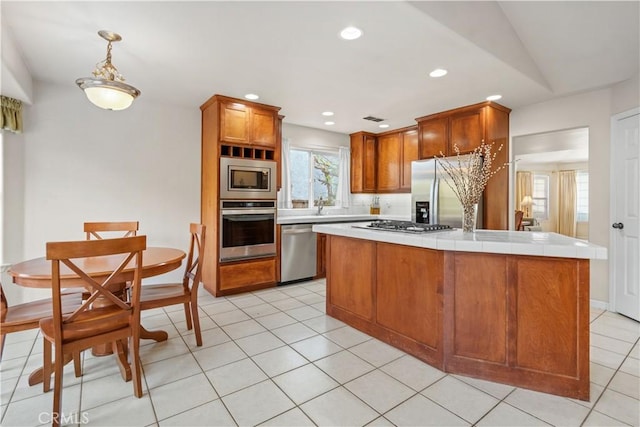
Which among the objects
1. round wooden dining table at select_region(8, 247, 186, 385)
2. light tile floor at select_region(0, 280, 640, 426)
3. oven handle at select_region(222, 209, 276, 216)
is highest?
oven handle at select_region(222, 209, 276, 216)

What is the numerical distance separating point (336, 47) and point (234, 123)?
182 centimetres

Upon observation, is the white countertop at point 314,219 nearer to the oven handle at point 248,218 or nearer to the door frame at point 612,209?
the oven handle at point 248,218

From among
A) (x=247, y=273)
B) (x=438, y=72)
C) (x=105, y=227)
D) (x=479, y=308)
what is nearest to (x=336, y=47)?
(x=438, y=72)

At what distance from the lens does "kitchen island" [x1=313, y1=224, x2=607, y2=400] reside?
71.9 inches

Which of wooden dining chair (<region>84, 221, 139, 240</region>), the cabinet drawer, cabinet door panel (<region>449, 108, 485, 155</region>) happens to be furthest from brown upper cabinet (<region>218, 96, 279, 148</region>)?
cabinet door panel (<region>449, 108, 485, 155</region>)

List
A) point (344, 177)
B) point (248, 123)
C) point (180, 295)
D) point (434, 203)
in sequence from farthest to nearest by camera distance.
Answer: point (344, 177) → point (434, 203) → point (248, 123) → point (180, 295)

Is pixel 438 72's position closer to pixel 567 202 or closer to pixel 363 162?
pixel 363 162

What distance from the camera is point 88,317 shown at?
5.91 feet

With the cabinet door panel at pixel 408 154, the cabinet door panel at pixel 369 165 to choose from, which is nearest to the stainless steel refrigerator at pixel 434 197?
the cabinet door panel at pixel 408 154

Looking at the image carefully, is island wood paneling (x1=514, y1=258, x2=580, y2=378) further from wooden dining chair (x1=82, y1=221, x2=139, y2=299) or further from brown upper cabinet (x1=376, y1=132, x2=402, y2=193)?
brown upper cabinet (x1=376, y1=132, x2=402, y2=193)

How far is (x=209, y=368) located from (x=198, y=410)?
1.51ft

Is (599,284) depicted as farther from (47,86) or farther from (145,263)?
(47,86)

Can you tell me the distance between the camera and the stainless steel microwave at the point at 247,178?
382 centimetres

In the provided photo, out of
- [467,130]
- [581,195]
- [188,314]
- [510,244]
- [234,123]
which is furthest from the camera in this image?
[581,195]
